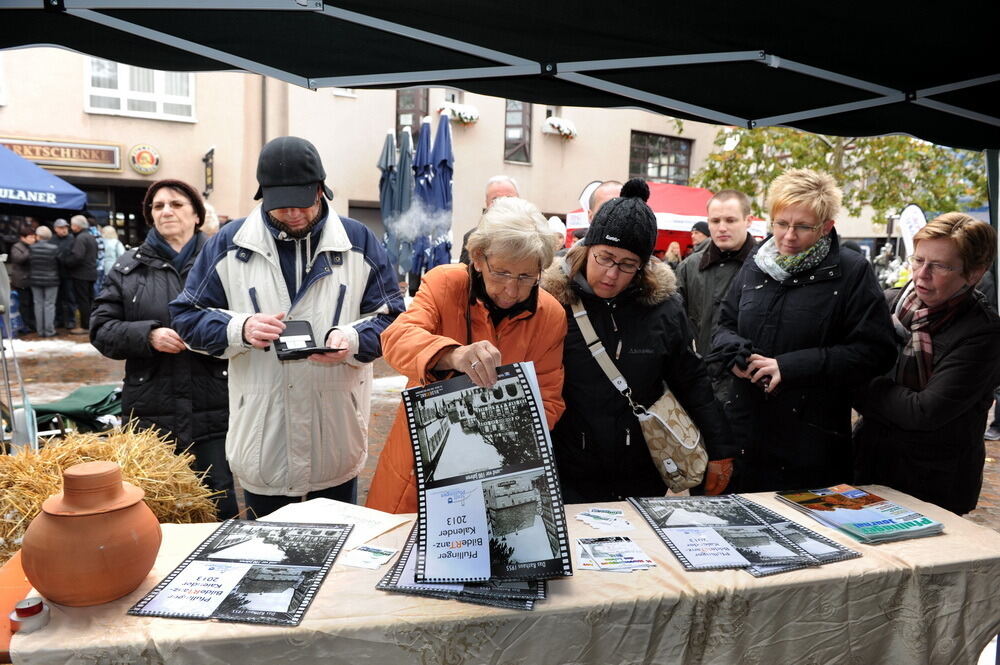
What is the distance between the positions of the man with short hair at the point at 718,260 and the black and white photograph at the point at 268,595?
2.75 meters

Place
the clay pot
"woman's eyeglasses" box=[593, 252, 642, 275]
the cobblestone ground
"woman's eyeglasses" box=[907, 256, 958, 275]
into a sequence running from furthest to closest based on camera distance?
1. the cobblestone ground
2. "woman's eyeglasses" box=[907, 256, 958, 275]
3. "woman's eyeglasses" box=[593, 252, 642, 275]
4. the clay pot

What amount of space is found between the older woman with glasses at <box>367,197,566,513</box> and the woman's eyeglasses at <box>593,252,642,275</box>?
20cm

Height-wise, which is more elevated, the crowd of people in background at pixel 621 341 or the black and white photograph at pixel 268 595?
the crowd of people in background at pixel 621 341

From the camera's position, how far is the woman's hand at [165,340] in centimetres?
281

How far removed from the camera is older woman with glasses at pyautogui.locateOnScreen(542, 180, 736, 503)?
2.19 meters

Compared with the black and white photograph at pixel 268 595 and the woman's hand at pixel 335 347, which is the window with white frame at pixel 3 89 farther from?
the black and white photograph at pixel 268 595

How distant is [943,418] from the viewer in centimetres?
221

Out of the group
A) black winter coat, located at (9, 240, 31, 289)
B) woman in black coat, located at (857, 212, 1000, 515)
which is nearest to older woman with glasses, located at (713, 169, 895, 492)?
woman in black coat, located at (857, 212, 1000, 515)

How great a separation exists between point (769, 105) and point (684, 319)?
48.0 inches

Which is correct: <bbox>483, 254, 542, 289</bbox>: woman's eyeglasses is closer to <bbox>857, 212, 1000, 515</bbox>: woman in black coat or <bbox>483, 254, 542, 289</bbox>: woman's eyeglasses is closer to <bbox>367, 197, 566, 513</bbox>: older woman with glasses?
<bbox>367, 197, 566, 513</bbox>: older woman with glasses

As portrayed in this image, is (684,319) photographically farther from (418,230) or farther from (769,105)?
(418,230)

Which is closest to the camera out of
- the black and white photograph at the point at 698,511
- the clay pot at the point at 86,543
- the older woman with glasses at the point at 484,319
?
the clay pot at the point at 86,543

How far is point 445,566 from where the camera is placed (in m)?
1.59

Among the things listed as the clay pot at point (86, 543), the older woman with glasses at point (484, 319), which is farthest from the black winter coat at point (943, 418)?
the clay pot at point (86, 543)
